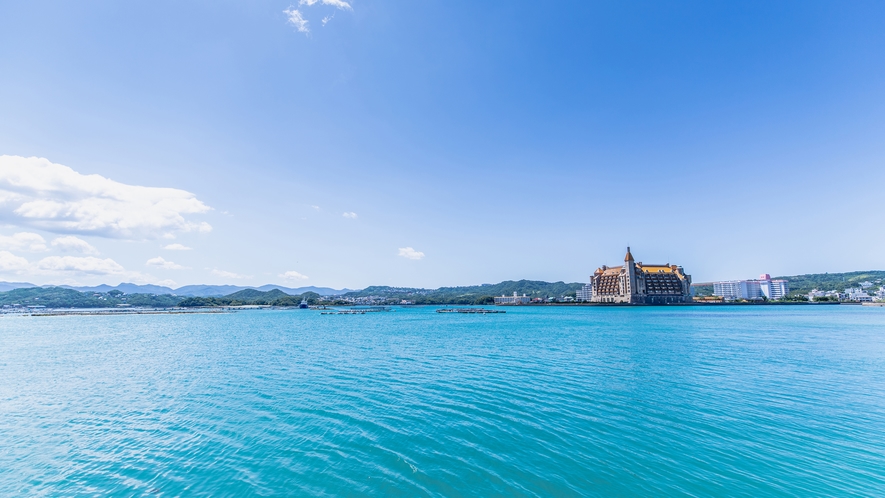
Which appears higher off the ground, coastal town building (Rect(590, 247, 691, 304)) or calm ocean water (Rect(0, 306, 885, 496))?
coastal town building (Rect(590, 247, 691, 304))

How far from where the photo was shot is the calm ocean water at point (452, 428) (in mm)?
11281

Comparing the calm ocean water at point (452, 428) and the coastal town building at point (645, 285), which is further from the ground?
the coastal town building at point (645, 285)

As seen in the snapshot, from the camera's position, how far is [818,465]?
11844 millimetres

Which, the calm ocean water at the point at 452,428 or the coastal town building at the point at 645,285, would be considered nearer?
the calm ocean water at the point at 452,428

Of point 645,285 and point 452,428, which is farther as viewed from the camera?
point 645,285

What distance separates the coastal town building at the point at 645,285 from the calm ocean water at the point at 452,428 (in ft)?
523

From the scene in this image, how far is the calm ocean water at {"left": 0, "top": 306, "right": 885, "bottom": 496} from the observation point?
1128 centimetres

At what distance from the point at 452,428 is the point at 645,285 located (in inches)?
7652

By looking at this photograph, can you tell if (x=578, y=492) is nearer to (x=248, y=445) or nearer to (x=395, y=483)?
(x=395, y=483)

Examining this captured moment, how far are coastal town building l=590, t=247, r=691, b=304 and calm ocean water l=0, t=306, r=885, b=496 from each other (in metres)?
159

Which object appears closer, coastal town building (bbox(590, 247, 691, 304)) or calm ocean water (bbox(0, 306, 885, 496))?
calm ocean water (bbox(0, 306, 885, 496))

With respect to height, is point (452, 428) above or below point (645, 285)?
below

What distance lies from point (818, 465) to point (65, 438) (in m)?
29.0

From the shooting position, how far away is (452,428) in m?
15.6
